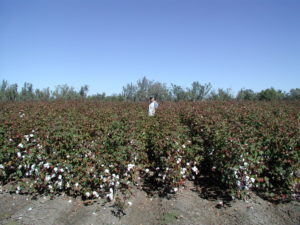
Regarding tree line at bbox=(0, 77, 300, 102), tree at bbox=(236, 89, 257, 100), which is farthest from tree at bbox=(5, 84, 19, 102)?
tree at bbox=(236, 89, 257, 100)

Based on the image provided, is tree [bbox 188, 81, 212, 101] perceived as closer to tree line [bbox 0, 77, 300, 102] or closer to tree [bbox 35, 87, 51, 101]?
tree line [bbox 0, 77, 300, 102]

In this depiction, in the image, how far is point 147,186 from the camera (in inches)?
174

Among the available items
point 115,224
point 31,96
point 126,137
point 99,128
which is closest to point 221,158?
point 126,137

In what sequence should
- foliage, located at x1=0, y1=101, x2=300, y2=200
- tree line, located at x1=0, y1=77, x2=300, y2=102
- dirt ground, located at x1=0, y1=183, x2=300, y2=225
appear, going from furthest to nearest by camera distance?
1. tree line, located at x1=0, y1=77, x2=300, y2=102
2. foliage, located at x1=0, y1=101, x2=300, y2=200
3. dirt ground, located at x1=0, y1=183, x2=300, y2=225

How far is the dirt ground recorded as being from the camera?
3.32m

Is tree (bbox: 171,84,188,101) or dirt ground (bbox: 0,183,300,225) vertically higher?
tree (bbox: 171,84,188,101)

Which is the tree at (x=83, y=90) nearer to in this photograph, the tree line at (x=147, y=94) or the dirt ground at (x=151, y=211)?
the tree line at (x=147, y=94)

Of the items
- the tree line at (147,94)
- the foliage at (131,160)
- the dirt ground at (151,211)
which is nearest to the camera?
the dirt ground at (151,211)

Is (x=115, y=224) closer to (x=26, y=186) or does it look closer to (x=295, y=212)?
(x=26, y=186)

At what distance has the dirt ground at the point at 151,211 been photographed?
10.9 ft

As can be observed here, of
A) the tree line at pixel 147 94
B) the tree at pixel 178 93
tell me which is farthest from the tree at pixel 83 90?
the tree at pixel 178 93

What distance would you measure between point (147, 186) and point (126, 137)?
1064 millimetres

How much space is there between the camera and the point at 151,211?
12.0ft

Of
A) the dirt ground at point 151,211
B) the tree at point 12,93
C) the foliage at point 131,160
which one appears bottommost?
the dirt ground at point 151,211
